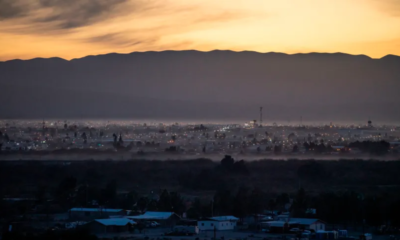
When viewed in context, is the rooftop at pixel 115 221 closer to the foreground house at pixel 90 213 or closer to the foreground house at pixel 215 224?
the foreground house at pixel 90 213

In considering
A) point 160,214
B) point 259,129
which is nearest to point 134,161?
point 160,214

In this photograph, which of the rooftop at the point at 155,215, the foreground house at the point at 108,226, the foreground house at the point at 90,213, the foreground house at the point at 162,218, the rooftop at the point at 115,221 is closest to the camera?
the foreground house at the point at 108,226

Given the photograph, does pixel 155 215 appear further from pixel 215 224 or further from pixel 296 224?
pixel 296 224

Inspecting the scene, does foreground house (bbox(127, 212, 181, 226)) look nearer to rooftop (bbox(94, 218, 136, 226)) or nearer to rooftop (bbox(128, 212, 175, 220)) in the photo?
rooftop (bbox(128, 212, 175, 220))

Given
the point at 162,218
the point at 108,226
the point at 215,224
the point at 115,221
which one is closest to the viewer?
the point at 108,226

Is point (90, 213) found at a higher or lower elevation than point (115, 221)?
lower

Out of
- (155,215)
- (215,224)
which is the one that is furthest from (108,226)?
(215,224)

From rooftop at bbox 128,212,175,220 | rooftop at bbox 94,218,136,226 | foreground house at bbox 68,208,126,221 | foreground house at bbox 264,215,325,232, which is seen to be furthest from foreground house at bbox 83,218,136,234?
foreground house at bbox 264,215,325,232

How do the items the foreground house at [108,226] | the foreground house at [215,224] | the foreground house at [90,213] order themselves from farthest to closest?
the foreground house at [90,213], the foreground house at [215,224], the foreground house at [108,226]

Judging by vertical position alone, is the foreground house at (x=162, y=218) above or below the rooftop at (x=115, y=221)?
below

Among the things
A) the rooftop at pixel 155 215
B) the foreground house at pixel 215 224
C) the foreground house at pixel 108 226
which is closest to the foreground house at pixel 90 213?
the rooftop at pixel 155 215

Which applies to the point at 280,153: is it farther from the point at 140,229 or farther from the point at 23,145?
the point at 140,229
